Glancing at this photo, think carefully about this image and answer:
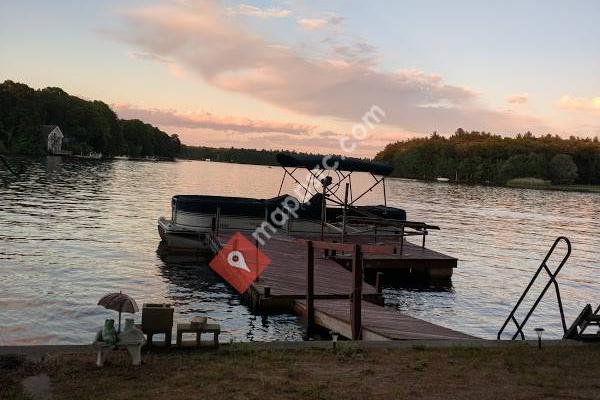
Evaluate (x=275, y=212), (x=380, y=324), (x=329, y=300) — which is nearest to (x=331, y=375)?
(x=380, y=324)

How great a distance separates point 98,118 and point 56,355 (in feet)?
483

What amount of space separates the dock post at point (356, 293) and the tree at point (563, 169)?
185025mm

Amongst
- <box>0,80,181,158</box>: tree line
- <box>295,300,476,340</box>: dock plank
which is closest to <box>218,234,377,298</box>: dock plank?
<box>295,300,476,340</box>: dock plank

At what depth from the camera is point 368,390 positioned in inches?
293

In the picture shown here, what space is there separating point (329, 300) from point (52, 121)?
138274mm

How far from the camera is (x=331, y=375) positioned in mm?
8062

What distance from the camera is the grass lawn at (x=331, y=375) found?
7.20 metres

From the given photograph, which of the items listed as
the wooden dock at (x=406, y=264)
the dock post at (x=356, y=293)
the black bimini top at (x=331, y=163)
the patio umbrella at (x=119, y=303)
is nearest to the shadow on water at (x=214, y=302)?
the dock post at (x=356, y=293)

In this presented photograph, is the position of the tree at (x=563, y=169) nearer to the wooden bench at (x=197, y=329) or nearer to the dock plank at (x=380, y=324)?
the dock plank at (x=380, y=324)

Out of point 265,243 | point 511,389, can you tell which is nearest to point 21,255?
point 265,243

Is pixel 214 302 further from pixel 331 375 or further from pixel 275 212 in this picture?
pixel 275 212

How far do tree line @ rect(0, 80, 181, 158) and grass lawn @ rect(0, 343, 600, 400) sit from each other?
105 metres

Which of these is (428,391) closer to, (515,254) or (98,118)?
A: (515,254)

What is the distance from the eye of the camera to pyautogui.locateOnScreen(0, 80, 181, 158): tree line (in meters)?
114
